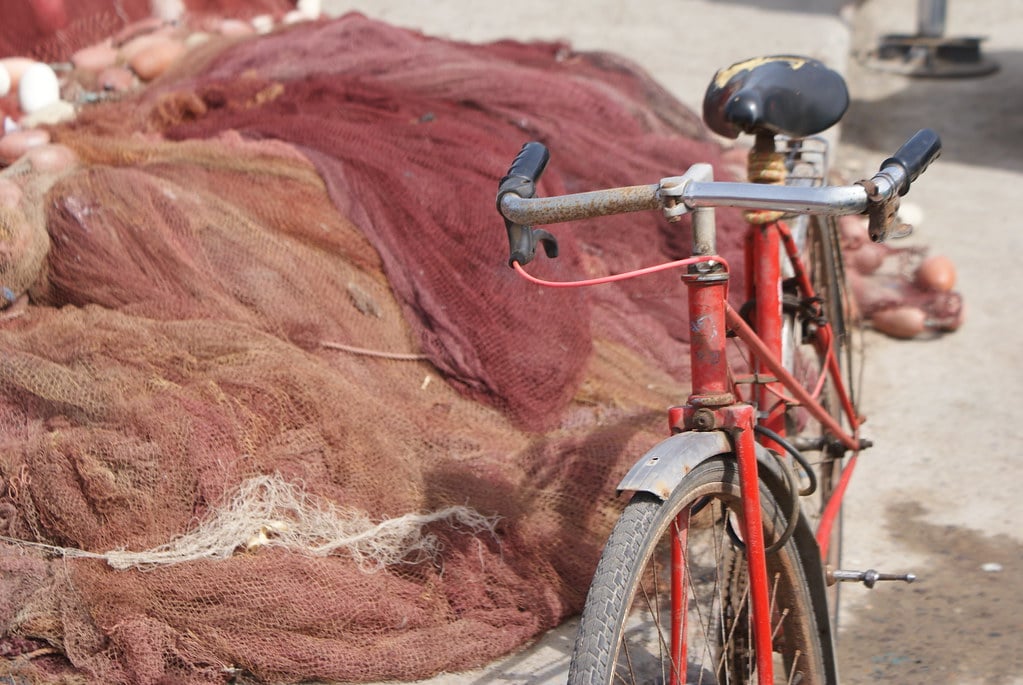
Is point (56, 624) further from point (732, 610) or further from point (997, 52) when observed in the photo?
point (997, 52)

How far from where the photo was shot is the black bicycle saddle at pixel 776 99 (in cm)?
264

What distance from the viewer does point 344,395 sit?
3518mm

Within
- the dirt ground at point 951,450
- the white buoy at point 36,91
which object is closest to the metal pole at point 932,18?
the dirt ground at point 951,450

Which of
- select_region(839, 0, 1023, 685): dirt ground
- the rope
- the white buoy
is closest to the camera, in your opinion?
select_region(839, 0, 1023, 685): dirt ground

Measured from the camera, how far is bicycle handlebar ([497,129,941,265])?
1.89 metres

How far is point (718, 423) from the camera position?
2.17m

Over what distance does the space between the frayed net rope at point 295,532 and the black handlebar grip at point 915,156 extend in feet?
5.57

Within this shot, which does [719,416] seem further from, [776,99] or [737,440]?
[776,99]

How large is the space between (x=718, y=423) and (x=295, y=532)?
1491 mm

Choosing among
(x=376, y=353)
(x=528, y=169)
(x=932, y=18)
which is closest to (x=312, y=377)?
(x=376, y=353)

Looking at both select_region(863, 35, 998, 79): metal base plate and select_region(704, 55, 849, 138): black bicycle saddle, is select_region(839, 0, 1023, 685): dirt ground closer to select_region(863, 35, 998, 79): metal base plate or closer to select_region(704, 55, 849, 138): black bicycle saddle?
select_region(863, 35, 998, 79): metal base plate

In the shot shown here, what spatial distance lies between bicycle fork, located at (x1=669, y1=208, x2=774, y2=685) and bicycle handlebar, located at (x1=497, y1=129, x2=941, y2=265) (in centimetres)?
18

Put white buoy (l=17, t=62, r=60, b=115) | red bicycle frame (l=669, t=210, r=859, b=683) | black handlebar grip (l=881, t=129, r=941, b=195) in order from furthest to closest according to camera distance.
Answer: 1. white buoy (l=17, t=62, r=60, b=115)
2. red bicycle frame (l=669, t=210, r=859, b=683)
3. black handlebar grip (l=881, t=129, r=941, b=195)

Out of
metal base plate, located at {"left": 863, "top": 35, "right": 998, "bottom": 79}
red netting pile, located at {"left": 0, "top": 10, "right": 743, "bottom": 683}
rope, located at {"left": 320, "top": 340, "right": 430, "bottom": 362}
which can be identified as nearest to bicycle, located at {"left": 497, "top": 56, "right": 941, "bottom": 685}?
red netting pile, located at {"left": 0, "top": 10, "right": 743, "bottom": 683}
